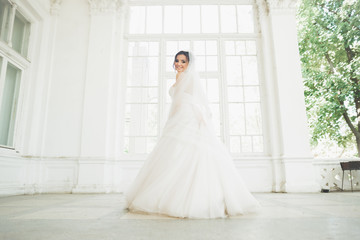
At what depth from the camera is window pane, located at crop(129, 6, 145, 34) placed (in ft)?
16.7

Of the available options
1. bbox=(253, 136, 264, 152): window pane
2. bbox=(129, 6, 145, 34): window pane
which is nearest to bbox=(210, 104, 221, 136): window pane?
bbox=(253, 136, 264, 152): window pane

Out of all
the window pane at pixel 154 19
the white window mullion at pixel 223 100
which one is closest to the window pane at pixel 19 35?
the window pane at pixel 154 19

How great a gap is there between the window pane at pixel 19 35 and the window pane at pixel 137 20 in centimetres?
190

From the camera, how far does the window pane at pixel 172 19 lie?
5.11m

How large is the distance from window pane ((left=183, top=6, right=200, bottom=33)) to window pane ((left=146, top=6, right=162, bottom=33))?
0.53m

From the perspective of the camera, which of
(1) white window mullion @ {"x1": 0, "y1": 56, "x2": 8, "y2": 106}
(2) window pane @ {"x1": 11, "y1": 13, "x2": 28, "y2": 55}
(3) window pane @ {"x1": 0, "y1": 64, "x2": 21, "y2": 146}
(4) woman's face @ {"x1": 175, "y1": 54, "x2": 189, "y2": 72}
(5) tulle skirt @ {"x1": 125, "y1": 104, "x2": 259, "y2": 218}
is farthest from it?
(2) window pane @ {"x1": 11, "y1": 13, "x2": 28, "y2": 55}

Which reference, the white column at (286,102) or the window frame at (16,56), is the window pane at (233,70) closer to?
the white column at (286,102)

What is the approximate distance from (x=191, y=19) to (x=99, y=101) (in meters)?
2.58

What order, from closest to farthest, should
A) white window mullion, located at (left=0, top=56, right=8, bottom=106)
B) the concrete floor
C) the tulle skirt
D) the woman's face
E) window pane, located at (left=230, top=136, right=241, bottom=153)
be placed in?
the concrete floor < the tulle skirt < the woman's face < white window mullion, located at (left=0, top=56, right=8, bottom=106) < window pane, located at (left=230, top=136, right=241, bottom=153)

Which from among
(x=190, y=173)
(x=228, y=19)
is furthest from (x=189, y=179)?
(x=228, y=19)

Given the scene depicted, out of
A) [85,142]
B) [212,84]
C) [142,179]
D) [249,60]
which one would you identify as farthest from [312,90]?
[142,179]

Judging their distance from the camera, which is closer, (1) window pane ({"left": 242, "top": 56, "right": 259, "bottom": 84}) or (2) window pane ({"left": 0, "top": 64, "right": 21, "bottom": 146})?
(2) window pane ({"left": 0, "top": 64, "right": 21, "bottom": 146})

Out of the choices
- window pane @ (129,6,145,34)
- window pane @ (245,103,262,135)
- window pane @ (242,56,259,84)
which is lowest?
window pane @ (245,103,262,135)

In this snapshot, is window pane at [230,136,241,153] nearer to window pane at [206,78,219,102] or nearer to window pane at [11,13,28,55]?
window pane at [206,78,219,102]
